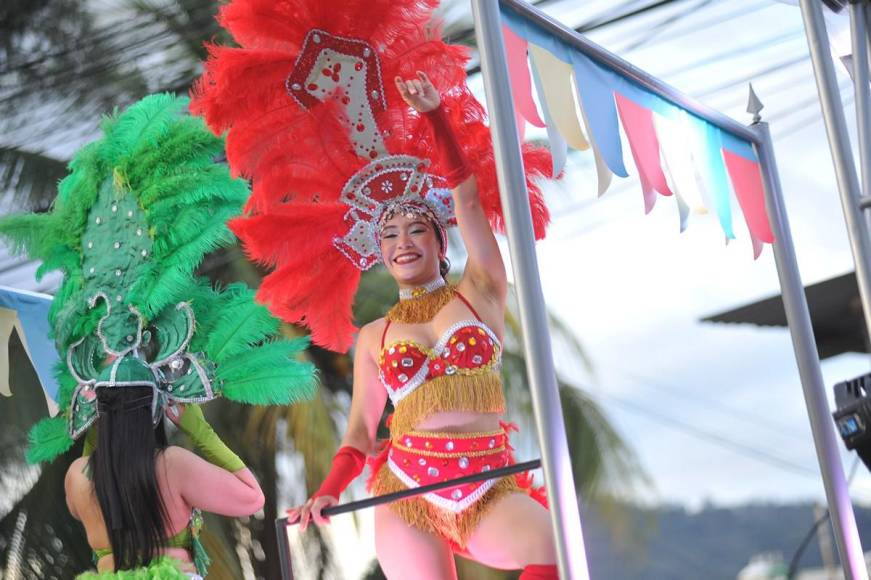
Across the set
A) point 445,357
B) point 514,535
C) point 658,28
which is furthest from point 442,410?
point 658,28

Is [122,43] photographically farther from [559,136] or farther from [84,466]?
[559,136]

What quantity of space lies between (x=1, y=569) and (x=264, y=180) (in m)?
5.30

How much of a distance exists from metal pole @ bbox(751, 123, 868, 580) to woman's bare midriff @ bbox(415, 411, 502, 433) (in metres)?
0.96

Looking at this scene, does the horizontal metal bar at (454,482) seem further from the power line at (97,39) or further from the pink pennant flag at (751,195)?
the power line at (97,39)

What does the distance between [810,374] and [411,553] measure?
4.09 ft

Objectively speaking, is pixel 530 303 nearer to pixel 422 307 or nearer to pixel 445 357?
pixel 445 357

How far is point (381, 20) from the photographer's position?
10.6ft

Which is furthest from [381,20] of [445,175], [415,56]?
[445,175]

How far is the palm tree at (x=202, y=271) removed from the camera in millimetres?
7621

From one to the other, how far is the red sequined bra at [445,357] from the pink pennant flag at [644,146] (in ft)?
1.84

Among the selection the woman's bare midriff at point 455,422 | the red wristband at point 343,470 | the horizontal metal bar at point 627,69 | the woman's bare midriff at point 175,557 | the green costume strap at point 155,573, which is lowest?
the green costume strap at point 155,573

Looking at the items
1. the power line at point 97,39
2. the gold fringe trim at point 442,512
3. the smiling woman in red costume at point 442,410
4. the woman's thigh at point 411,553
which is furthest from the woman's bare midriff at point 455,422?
the power line at point 97,39

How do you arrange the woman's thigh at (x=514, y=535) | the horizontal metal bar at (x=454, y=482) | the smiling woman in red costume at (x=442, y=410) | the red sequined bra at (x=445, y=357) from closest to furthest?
the horizontal metal bar at (x=454, y=482) < the woman's thigh at (x=514, y=535) < the smiling woman in red costume at (x=442, y=410) < the red sequined bra at (x=445, y=357)

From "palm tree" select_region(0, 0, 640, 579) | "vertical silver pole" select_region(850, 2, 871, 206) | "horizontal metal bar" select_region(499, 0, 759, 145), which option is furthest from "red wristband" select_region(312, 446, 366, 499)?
"palm tree" select_region(0, 0, 640, 579)
